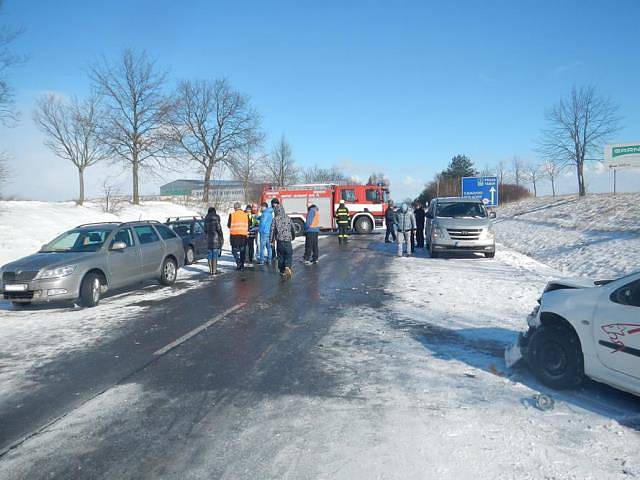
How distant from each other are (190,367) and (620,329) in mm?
4327

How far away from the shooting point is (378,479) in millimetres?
3033

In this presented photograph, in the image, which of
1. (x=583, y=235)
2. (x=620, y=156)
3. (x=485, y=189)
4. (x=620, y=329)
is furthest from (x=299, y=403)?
(x=620, y=156)

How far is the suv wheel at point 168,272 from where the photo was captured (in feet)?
36.3

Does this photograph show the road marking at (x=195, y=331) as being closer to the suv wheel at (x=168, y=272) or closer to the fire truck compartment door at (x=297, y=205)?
the suv wheel at (x=168, y=272)

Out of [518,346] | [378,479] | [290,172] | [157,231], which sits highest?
[290,172]

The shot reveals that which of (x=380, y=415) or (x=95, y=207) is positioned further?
(x=95, y=207)

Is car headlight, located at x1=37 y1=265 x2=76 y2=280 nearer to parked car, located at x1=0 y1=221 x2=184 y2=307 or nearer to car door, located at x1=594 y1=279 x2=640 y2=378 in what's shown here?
parked car, located at x1=0 y1=221 x2=184 y2=307

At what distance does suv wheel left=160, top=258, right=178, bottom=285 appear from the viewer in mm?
11078

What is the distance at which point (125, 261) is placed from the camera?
9.77m

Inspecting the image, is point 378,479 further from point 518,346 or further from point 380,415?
point 518,346

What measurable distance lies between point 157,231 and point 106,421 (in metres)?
7.90

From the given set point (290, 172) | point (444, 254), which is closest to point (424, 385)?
point (444, 254)

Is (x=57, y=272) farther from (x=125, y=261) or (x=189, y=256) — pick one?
(x=189, y=256)

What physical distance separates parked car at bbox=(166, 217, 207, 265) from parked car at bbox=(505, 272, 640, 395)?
39.6ft
